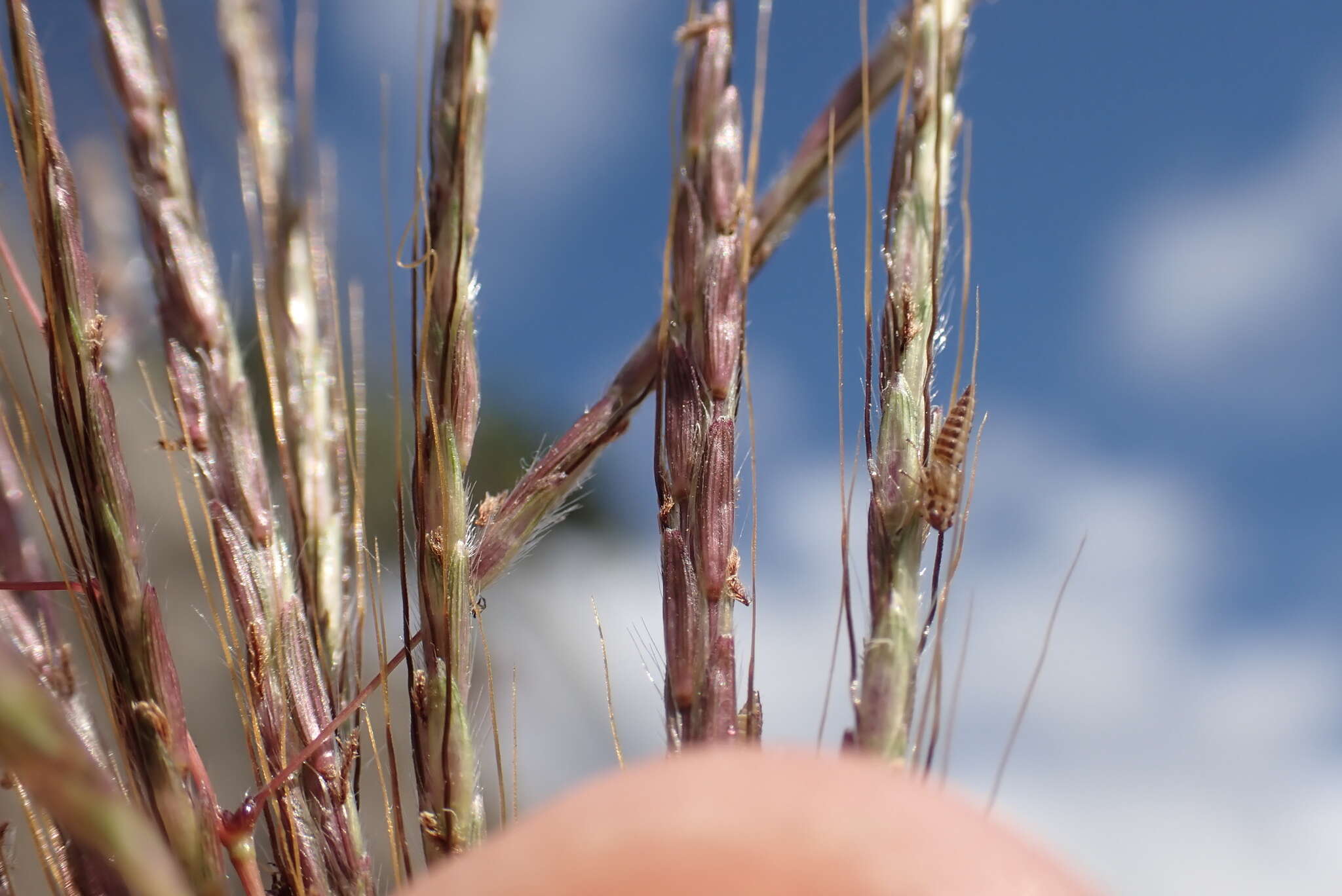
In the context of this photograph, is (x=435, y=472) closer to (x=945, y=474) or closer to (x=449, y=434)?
(x=449, y=434)

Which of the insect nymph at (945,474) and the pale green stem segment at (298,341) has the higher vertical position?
the pale green stem segment at (298,341)

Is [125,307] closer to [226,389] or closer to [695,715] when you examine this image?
[226,389]

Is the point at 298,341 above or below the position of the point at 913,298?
above

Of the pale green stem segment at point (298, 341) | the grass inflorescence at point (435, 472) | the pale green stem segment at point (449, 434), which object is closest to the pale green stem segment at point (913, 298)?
the grass inflorescence at point (435, 472)

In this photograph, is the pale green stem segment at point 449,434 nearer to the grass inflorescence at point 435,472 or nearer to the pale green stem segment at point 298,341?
the grass inflorescence at point 435,472

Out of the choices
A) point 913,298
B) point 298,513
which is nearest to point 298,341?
point 298,513

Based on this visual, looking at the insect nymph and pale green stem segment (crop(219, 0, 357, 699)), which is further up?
pale green stem segment (crop(219, 0, 357, 699))

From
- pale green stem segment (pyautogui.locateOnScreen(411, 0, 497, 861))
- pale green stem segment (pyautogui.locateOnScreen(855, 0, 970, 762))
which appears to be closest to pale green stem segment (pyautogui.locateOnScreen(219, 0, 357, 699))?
pale green stem segment (pyautogui.locateOnScreen(411, 0, 497, 861))

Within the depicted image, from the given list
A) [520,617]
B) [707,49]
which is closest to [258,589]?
[707,49]

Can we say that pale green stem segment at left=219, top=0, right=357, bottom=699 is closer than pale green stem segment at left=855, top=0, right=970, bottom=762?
No

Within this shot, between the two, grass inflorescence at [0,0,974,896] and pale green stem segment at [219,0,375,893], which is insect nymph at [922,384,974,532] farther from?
pale green stem segment at [219,0,375,893]
